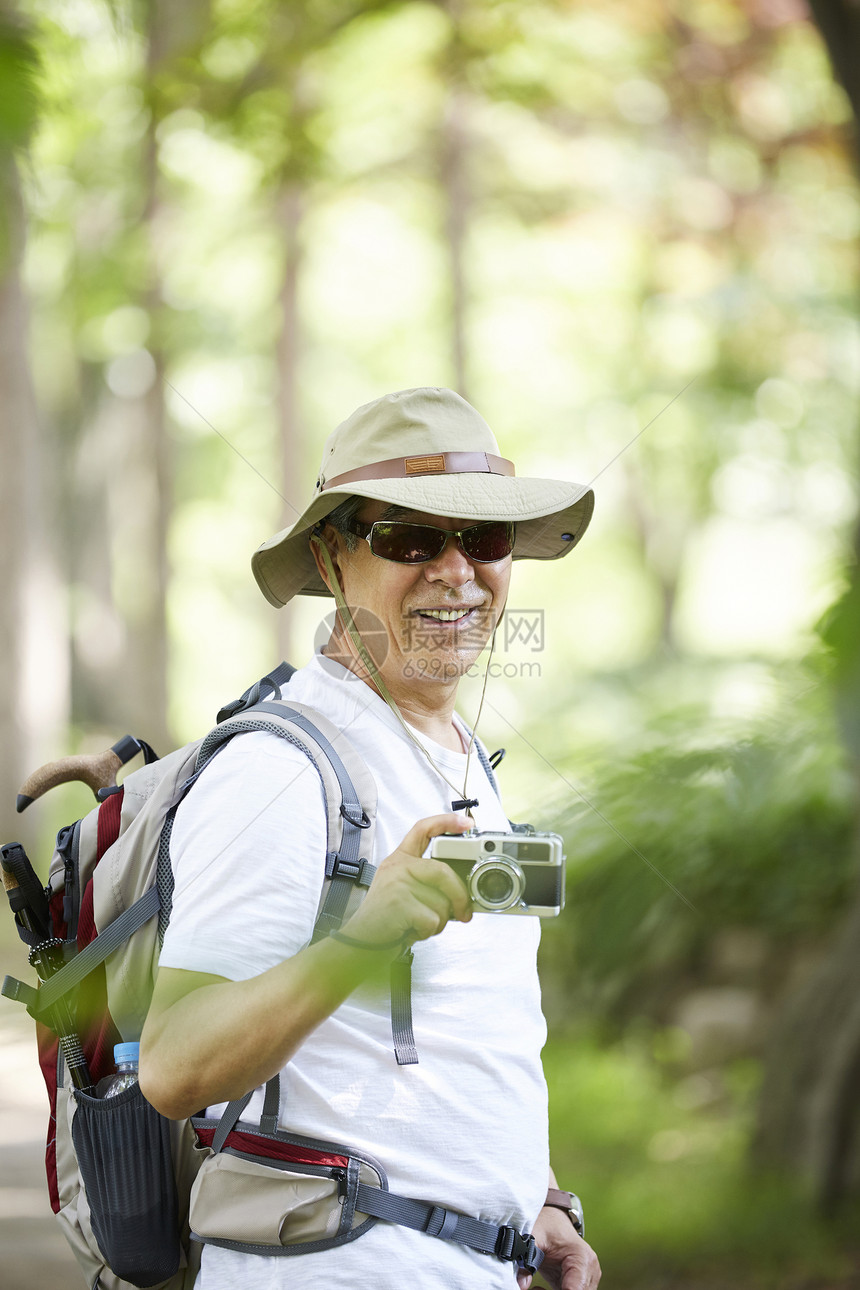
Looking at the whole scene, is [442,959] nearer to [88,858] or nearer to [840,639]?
[88,858]

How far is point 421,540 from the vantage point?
5.74 feet

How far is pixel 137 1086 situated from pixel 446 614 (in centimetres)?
87

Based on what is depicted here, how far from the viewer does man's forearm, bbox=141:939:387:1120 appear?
127cm

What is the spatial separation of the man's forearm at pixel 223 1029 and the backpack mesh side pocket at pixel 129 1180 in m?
0.26

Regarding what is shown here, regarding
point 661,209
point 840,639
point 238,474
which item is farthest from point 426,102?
point 238,474

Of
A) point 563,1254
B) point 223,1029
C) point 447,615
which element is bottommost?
point 563,1254

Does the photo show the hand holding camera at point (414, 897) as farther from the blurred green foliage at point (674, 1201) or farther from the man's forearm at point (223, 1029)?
the blurred green foliage at point (674, 1201)

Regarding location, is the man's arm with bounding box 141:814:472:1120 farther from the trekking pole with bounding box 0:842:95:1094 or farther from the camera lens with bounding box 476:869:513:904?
the trekking pole with bounding box 0:842:95:1094

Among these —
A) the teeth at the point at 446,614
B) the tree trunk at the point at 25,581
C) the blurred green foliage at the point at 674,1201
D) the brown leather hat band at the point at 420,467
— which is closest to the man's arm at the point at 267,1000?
the teeth at the point at 446,614

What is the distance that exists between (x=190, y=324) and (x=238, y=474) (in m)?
7.16

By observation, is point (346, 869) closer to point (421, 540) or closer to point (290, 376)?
point (421, 540)

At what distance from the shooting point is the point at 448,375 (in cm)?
1742

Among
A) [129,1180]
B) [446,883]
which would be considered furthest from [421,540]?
[129,1180]

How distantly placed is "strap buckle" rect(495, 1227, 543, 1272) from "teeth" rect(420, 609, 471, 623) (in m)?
0.96
